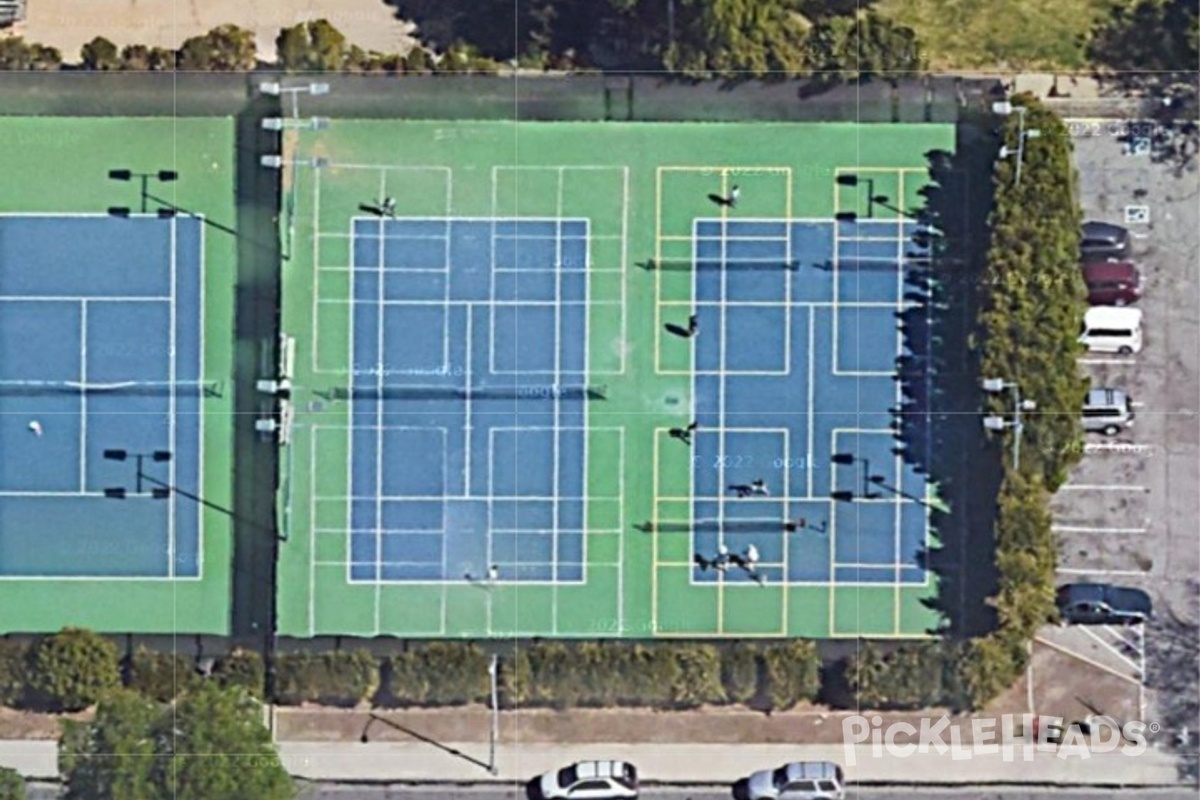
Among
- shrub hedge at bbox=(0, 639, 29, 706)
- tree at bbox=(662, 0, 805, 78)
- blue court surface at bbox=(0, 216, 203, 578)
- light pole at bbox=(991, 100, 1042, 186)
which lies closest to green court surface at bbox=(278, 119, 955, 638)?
tree at bbox=(662, 0, 805, 78)

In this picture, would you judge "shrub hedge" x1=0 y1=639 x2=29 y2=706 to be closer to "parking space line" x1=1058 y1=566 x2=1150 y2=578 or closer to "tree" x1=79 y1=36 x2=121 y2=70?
"tree" x1=79 y1=36 x2=121 y2=70

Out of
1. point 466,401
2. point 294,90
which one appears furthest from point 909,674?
point 294,90

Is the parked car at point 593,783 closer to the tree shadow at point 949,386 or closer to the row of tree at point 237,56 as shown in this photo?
the tree shadow at point 949,386

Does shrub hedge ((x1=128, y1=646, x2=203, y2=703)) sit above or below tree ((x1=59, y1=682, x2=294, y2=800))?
above

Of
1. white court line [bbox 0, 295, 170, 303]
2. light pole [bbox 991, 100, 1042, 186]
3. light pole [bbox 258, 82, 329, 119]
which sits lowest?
white court line [bbox 0, 295, 170, 303]

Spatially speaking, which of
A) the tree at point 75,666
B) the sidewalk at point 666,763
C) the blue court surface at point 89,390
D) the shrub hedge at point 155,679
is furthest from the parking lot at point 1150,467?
the tree at point 75,666

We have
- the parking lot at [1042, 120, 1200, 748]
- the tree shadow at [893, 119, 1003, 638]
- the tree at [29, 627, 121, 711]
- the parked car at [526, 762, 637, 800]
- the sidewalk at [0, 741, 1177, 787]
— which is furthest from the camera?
the parking lot at [1042, 120, 1200, 748]

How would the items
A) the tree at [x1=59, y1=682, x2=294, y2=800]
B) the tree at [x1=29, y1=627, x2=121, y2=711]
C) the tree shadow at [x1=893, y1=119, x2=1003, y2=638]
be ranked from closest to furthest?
the tree at [x1=59, y1=682, x2=294, y2=800] → the tree at [x1=29, y1=627, x2=121, y2=711] → the tree shadow at [x1=893, y1=119, x2=1003, y2=638]
